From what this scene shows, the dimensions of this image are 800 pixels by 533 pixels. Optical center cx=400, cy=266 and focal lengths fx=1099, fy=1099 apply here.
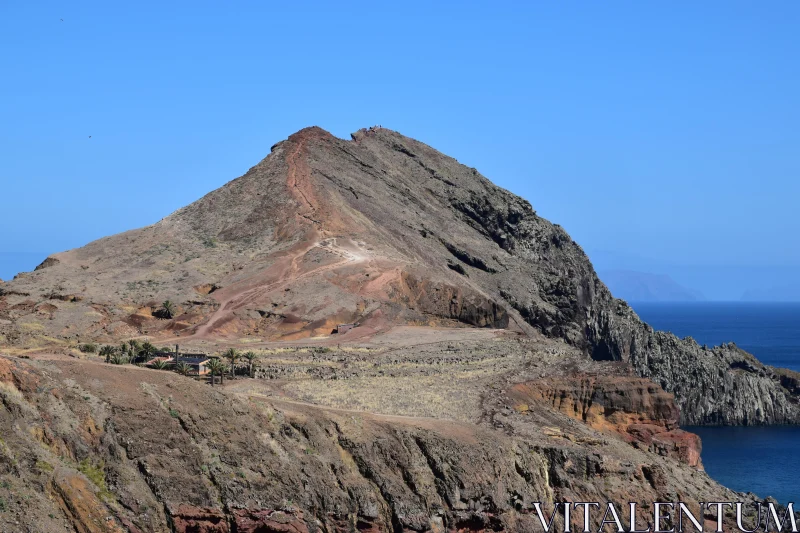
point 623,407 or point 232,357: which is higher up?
point 232,357

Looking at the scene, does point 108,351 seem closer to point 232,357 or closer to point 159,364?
point 159,364

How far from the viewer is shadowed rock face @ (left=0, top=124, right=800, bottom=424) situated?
76.1 metres

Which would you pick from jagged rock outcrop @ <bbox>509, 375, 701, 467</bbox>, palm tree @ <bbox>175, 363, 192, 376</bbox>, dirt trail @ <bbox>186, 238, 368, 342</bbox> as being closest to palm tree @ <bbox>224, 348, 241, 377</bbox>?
palm tree @ <bbox>175, 363, 192, 376</bbox>

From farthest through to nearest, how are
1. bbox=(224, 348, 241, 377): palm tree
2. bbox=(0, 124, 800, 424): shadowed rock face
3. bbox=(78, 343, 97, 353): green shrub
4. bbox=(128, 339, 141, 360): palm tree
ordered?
bbox=(0, 124, 800, 424): shadowed rock face, bbox=(78, 343, 97, 353): green shrub, bbox=(128, 339, 141, 360): palm tree, bbox=(224, 348, 241, 377): palm tree

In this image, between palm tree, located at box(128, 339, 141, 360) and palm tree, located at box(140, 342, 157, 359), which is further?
palm tree, located at box(140, 342, 157, 359)

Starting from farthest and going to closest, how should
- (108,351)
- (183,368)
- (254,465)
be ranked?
(108,351)
(183,368)
(254,465)

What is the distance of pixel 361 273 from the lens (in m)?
82.4

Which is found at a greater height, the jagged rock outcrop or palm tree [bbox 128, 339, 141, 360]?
palm tree [bbox 128, 339, 141, 360]

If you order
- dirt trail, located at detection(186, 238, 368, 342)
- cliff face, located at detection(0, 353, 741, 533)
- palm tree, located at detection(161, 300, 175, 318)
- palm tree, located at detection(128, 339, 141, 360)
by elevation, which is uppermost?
dirt trail, located at detection(186, 238, 368, 342)

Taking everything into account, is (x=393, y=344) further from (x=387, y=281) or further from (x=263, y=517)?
(x=263, y=517)

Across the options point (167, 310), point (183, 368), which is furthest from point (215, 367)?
point (167, 310)

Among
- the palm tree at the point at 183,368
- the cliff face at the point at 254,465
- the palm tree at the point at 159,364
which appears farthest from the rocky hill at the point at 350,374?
the palm tree at the point at 183,368

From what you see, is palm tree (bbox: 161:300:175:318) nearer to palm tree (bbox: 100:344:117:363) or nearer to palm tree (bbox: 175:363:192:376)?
palm tree (bbox: 100:344:117:363)

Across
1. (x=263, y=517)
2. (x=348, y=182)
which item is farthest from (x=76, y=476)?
(x=348, y=182)
